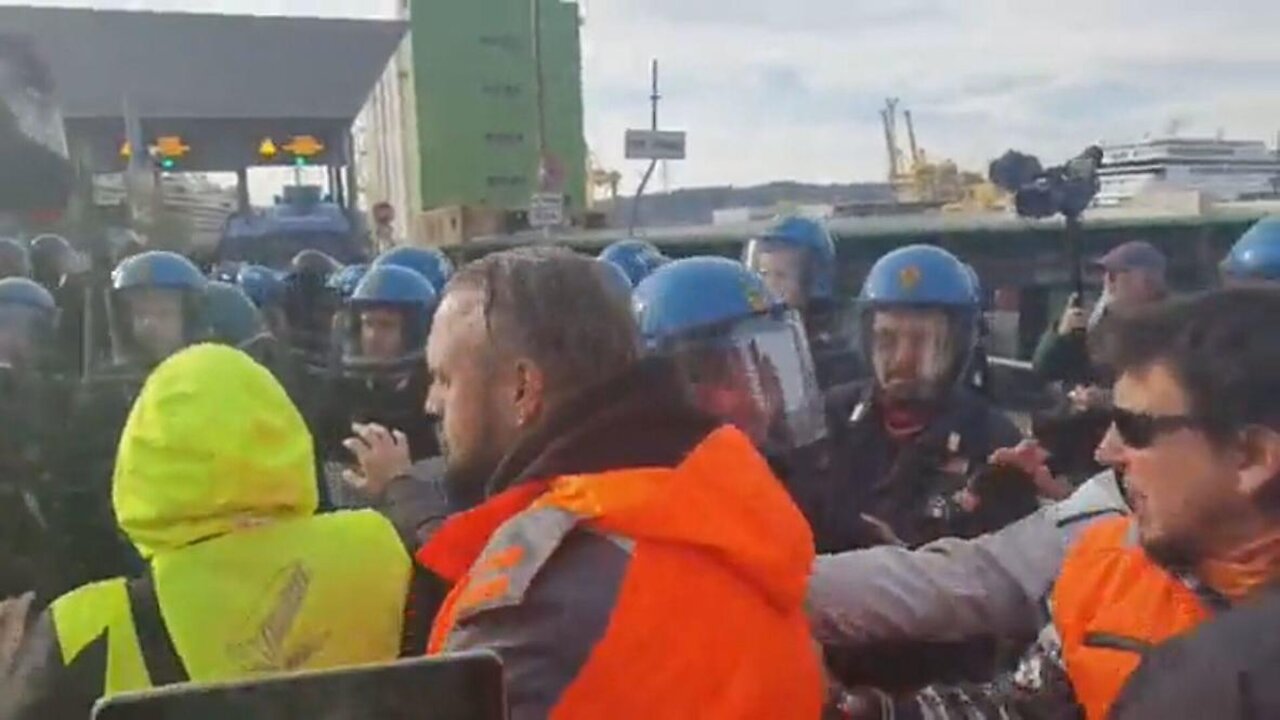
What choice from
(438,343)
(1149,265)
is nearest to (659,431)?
(438,343)

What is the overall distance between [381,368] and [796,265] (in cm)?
198

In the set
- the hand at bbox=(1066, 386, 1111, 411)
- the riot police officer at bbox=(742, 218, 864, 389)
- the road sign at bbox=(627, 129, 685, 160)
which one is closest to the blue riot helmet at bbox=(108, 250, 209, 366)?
the riot police officer at bbox=(742, 218, 864, 389)

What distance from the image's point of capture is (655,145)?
1578 centimetres

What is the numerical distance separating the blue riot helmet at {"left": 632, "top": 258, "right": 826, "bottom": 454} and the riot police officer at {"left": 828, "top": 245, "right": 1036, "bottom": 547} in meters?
Result: 0.29

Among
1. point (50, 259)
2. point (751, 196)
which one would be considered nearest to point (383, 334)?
point (50, 259)

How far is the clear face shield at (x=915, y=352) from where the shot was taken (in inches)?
172

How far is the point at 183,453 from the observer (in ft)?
7.79

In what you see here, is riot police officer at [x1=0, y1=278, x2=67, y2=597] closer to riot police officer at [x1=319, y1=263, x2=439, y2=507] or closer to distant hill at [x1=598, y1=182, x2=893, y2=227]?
riot police officer at [x1=319, y1=263, x2=439, y2=507]

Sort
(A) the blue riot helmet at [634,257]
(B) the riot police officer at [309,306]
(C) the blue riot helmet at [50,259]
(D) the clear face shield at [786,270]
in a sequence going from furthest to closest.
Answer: (C) the blue riot helmet at [50,259], (B) the riot police officer at [309,306], (A) the blue riot helmet at [634,257], (D) the clear face shield at [786,270]

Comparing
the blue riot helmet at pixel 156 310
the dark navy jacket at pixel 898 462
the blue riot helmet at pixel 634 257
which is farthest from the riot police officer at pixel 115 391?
the blue riot helmet at pixel 634 257

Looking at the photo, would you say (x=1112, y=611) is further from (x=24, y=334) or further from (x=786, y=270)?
(x=24, y=334)

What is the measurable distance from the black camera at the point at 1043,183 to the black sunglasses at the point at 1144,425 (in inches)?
168

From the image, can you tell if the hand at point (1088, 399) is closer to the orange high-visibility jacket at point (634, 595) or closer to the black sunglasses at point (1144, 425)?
the black sunglasses at point (1144, 425)

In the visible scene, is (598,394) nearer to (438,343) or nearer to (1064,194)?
(438,343)
